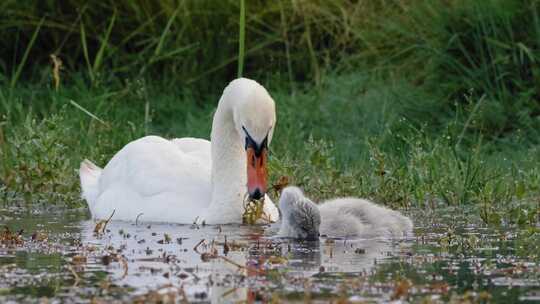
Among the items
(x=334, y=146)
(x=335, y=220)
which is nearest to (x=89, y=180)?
(x=335, y=220)

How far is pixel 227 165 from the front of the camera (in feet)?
30.0

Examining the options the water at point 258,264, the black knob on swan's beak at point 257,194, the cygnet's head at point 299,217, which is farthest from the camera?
the black knob on swan's beak at point 257,194

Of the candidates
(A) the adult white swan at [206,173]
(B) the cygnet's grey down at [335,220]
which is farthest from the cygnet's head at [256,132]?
(B) the cygnet's grey down at [335,220]

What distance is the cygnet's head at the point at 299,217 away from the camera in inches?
317

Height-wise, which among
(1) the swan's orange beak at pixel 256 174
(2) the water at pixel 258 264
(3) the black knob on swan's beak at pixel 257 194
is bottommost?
(2) the water at pixel 258 264

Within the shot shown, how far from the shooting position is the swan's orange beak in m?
8.45

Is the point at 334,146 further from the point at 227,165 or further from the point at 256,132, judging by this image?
the point at 256,132

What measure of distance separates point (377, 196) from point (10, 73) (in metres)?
6.40

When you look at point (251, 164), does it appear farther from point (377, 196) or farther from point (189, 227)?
point (377, 196)

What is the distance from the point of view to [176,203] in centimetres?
898

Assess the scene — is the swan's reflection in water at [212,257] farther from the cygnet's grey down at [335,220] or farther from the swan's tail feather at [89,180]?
the swan's tail feather at [89,180]

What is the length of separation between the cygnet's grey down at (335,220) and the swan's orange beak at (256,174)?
222 millimetres

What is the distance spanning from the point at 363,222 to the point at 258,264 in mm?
1513

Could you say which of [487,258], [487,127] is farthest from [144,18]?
[487,258]
